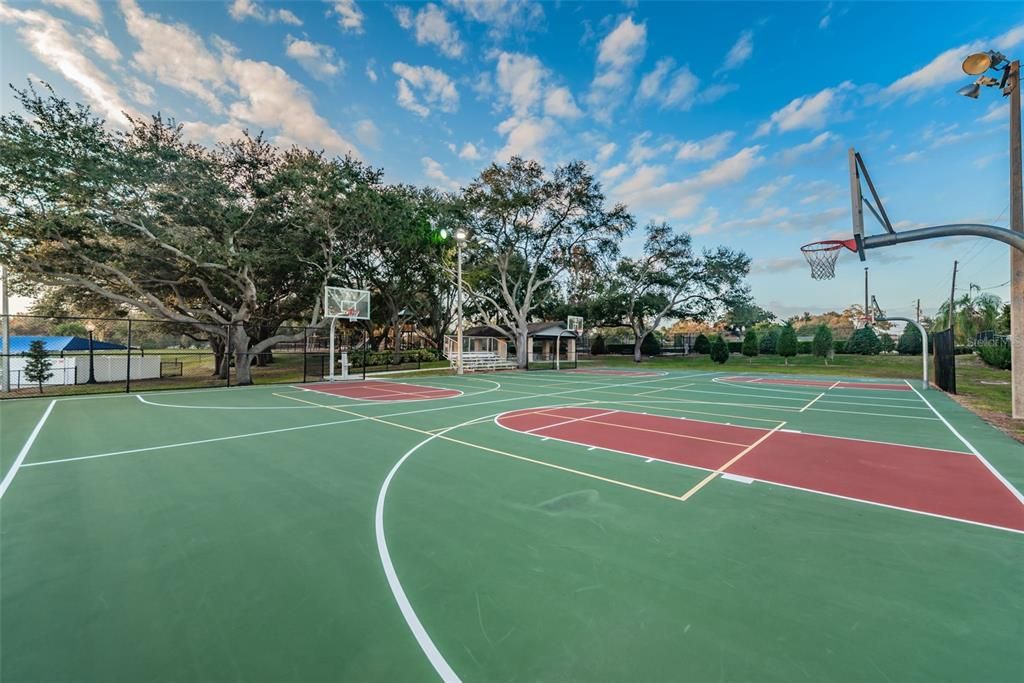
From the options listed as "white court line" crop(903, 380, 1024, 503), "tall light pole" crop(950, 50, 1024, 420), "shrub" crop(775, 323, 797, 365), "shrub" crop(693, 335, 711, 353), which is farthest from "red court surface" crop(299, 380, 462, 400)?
"shrub" crop(693, 335, 711, 353)

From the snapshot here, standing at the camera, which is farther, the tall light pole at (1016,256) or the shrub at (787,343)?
the shrub at (787,343)

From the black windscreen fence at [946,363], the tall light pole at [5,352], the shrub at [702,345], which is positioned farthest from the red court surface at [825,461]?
the shrub at [702,345]

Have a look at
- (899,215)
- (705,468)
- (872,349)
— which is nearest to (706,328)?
(872,349)

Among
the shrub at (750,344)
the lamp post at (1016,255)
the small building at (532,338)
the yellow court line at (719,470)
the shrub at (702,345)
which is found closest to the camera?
the yellow court line at (719,470)

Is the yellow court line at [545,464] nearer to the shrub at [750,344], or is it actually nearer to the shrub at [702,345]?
the shrub at [750,344]

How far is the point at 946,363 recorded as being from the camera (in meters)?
15.2

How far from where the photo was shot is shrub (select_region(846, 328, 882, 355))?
35.5 metres

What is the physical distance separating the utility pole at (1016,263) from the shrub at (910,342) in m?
Result: 37.6

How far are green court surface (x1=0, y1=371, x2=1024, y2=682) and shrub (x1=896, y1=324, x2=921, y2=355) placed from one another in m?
41.3

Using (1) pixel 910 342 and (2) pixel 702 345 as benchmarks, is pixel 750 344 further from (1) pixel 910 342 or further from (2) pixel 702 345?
(1) pixel 910 342

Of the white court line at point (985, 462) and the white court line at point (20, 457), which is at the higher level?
the white court line at point (985, 462)

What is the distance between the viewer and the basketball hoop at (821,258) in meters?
9.58

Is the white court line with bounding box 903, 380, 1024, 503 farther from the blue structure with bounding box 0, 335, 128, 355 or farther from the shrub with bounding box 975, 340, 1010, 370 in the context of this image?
the blue structure with bounding box 0, 335, 128, 355

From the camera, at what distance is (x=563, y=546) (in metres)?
3.41
